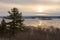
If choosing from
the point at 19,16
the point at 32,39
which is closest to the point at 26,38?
the point at 32,39

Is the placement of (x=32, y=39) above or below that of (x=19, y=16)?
below

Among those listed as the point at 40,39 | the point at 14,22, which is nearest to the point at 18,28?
the point at 14,22

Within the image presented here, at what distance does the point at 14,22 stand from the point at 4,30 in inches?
82.8

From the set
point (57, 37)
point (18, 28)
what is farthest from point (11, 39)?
point (57, 37)

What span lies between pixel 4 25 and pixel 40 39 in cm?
438

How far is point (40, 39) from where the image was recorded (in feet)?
84.5

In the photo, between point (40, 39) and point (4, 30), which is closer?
point (40, 39)

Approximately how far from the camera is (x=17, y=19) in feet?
85.6

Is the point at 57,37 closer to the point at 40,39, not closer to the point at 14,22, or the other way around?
the point at 40,39

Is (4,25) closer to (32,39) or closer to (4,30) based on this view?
(4,30)

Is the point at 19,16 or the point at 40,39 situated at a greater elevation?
the point at 19,16

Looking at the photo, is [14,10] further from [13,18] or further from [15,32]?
[15,32]

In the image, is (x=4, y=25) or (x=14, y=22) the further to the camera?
(x=4, y=25)

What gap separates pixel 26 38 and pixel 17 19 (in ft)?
6.78
